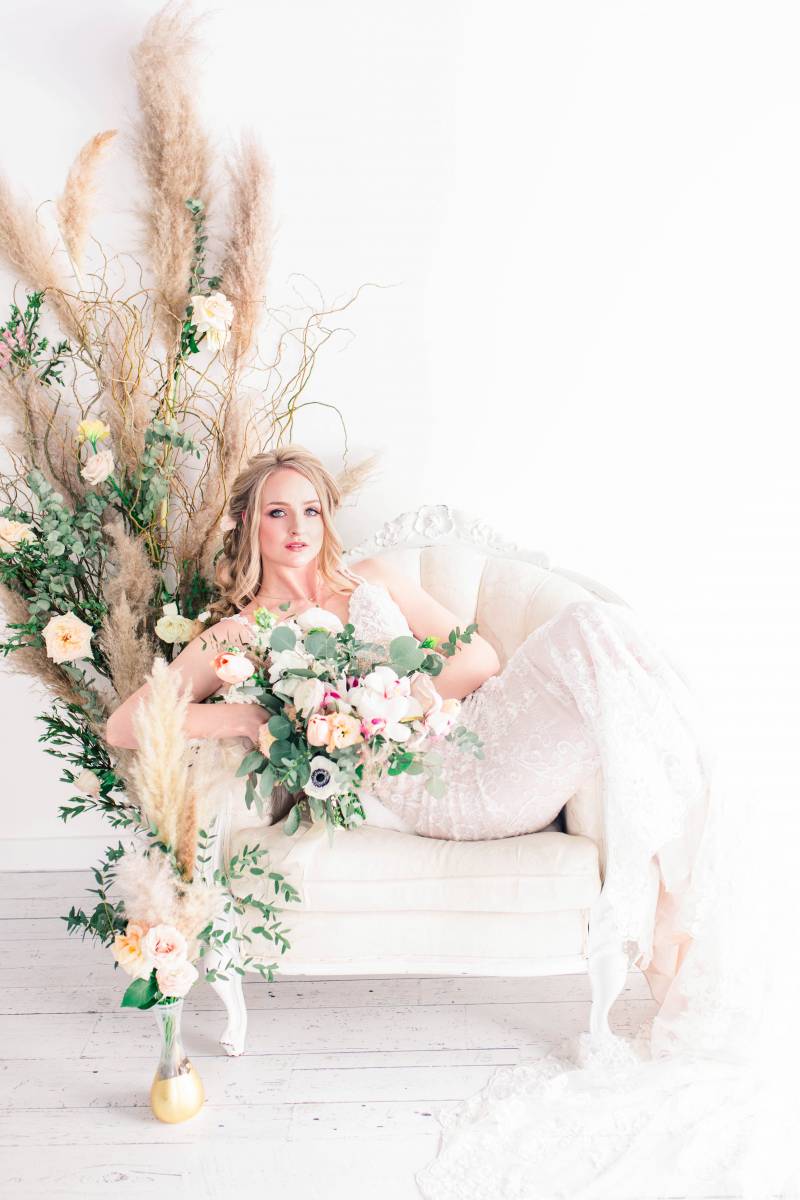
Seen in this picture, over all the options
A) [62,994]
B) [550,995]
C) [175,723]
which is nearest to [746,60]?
[175,723]

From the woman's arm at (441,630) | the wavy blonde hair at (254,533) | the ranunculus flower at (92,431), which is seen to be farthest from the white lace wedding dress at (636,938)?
the ranunculus flower at (92,431)

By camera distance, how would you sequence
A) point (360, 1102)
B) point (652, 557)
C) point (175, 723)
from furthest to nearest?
point (652, 557)
point (360, 1102)
point (175, 723)

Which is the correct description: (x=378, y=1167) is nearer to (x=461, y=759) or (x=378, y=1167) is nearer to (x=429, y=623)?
(x=461, y=759)

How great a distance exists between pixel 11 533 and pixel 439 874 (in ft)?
4.63

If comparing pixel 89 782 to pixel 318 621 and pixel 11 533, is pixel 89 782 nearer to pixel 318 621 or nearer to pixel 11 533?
pixel 11 533

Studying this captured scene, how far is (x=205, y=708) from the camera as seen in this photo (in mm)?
2227

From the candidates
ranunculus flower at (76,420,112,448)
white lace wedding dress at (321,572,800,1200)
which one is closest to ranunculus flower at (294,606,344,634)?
white lace wedding dress at (321,572,800,1200)

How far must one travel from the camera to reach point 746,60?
8.83 feet

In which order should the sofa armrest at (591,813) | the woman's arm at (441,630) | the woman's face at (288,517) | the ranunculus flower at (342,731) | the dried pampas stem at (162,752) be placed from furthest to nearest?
the woman's face at (288,517) < the woman's arm at (441,630) < the sofa armrest at (591,813) < the ranunculus flower at (342,731) < the dried pampas stem at (162,752)

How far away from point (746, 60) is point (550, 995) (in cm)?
263

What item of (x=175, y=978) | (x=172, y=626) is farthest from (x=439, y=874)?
(x=172, y=626)

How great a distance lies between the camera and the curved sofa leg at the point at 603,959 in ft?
6.72

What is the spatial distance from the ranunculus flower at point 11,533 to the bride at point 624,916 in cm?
55

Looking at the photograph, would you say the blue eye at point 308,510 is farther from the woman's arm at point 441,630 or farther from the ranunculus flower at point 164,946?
the ranunculus flower at point 164,946
